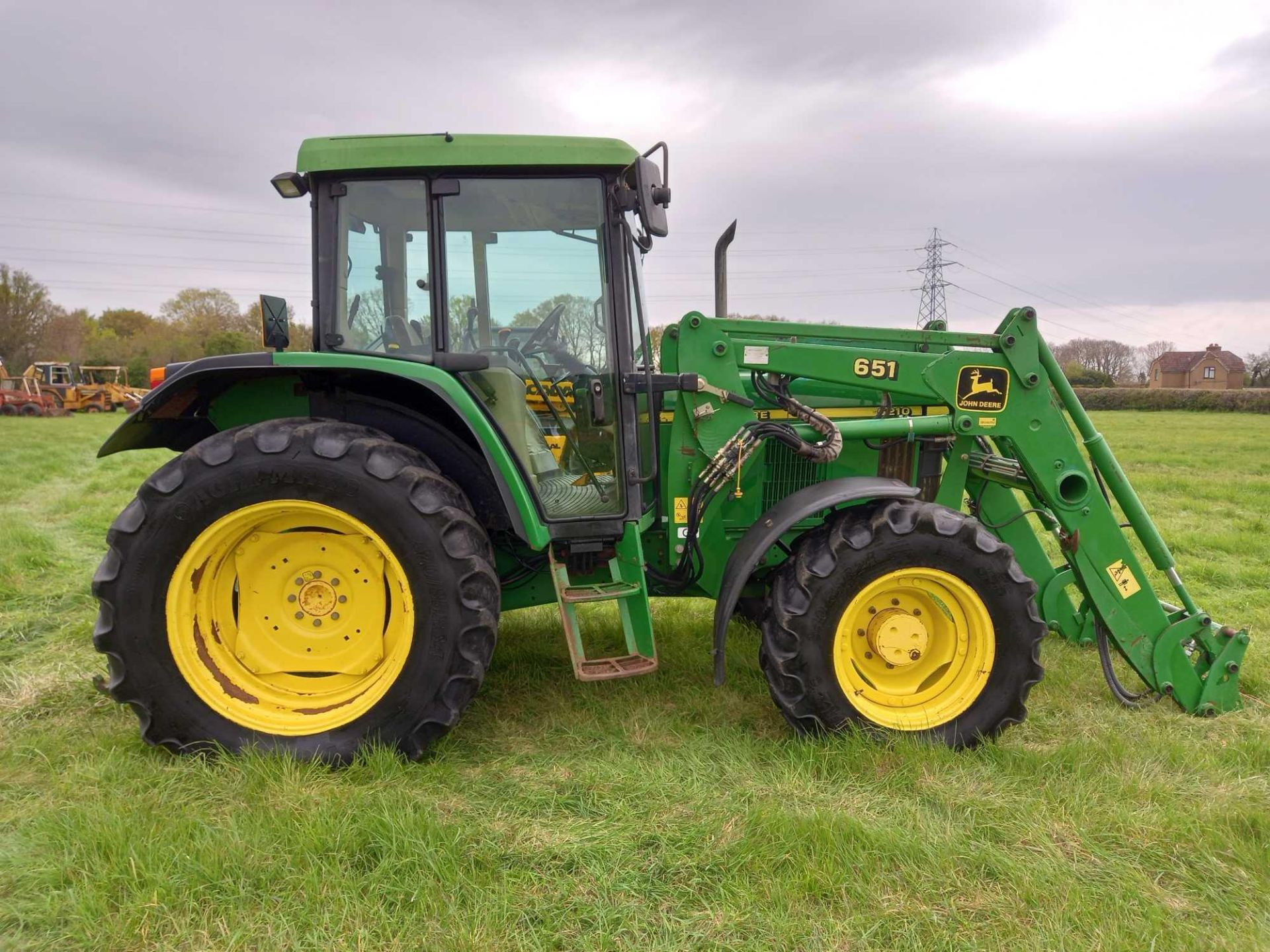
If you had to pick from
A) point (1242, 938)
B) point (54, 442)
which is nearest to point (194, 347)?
point (54, 442)

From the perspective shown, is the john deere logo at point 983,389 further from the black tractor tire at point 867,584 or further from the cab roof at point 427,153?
the cab roof at point 427,153

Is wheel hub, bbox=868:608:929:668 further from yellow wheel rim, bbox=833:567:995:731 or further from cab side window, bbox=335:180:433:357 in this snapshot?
cab side window, bbox=335:180:433:357

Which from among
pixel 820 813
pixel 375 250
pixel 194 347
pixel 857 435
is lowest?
pixel 820 813

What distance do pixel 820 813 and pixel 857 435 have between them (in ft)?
5.14

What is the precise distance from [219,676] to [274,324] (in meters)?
1.38

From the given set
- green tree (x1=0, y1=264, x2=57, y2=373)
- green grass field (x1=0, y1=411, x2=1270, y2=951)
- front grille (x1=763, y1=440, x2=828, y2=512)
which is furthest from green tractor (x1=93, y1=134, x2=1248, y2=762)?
green tree (x1=0, y1=264, x2=57, y2=373)

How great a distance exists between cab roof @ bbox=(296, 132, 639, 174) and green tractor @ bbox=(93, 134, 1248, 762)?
0.04 feet

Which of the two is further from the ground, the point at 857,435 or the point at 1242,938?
the point at 857,435

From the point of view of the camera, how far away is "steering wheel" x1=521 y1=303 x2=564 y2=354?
3096 millimetres

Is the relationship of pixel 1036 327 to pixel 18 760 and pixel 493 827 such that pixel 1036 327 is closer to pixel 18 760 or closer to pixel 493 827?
pixel 493 827

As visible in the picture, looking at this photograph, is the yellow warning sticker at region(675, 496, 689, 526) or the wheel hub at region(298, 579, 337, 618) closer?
the wheel hub at region(298, 579, 337, 618)

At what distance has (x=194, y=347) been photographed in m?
38.2

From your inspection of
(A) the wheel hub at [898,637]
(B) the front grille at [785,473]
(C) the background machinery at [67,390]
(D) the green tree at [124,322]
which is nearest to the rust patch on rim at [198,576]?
(B) the front grille at [785,473]

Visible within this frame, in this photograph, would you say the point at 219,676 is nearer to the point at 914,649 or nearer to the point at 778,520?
the point at 778,520
